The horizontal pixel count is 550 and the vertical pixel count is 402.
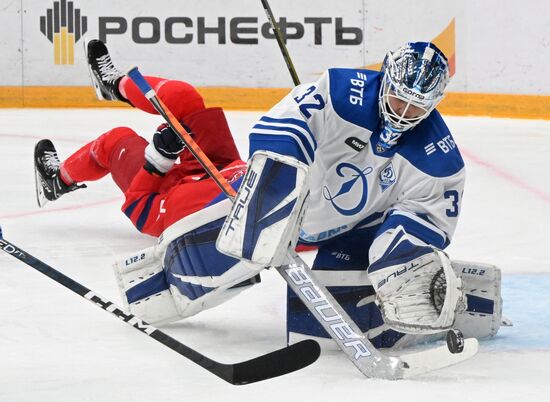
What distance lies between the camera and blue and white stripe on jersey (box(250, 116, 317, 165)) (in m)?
2.38

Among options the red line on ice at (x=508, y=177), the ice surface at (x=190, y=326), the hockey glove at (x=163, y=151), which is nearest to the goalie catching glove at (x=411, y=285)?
the ice surface at (x=190, y=326)

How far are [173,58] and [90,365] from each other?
14.8 ft

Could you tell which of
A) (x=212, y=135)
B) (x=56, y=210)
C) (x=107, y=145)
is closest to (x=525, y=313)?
(x=212, y=135)

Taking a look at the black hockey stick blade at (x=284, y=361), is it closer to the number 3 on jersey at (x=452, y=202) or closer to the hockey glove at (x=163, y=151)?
the number 3 on jersey at (x=452, y=202)

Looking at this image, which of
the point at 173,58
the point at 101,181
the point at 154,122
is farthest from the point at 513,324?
the point at 173,58

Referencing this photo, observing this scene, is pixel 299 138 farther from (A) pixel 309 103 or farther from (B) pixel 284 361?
(B) pixel 284 361

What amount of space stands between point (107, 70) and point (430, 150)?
1594 mm

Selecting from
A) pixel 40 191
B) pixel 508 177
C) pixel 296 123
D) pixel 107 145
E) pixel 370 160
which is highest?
pixel 296 123

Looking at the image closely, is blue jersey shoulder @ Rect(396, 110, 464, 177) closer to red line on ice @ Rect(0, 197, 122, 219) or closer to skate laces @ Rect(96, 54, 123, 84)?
skate laces @ Rect(96, 54, 123, 84)

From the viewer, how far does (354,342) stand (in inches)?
91.6

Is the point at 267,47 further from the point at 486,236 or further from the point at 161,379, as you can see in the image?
the point at 161,379

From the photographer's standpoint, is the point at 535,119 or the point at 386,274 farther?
the point at 535,119

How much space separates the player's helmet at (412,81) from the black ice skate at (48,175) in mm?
1711

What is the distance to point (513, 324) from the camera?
2764 millimetres
